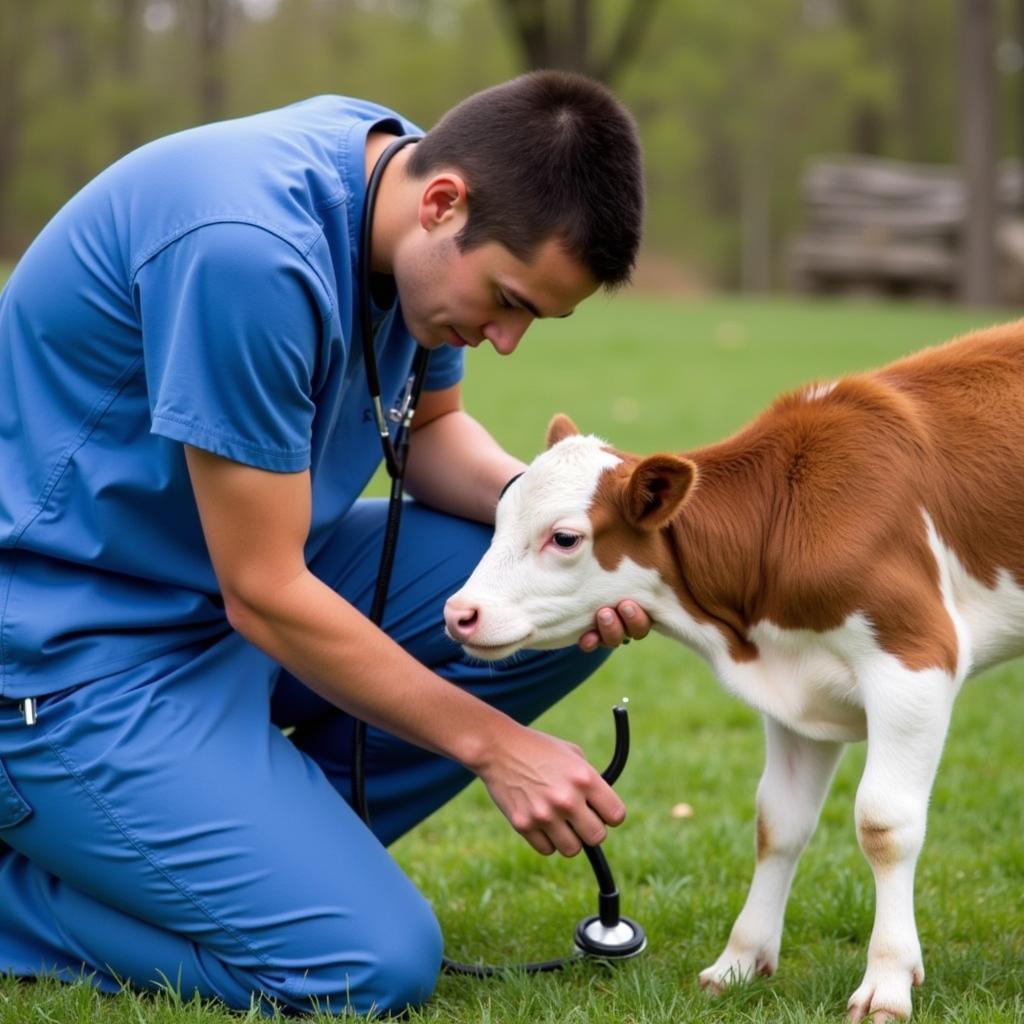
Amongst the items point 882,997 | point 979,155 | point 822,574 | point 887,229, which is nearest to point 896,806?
point 882,997

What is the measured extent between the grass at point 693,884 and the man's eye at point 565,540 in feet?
2.91

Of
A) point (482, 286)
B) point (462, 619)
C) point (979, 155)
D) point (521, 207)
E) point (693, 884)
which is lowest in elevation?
point (979, 155)

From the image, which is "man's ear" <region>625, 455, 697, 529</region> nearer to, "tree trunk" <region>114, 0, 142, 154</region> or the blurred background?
the blurred background

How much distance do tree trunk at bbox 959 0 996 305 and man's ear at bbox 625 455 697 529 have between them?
20.9 m

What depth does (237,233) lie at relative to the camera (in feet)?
Answer: 9.66

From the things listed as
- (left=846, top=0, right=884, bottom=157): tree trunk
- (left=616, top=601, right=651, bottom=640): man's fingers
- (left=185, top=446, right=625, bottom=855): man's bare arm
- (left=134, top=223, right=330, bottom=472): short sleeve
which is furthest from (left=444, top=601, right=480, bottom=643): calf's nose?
(left=846, top=0, right=884, bottom=157): tree trunk

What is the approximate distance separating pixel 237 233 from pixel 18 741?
1.13 meters

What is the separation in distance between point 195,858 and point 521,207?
1453mm

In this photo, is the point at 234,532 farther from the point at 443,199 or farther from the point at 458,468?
the point at 458,468

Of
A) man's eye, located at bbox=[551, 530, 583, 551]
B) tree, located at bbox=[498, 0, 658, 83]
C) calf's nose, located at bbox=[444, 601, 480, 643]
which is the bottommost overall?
tree, located at bbox=[498, 0, 658, 83]

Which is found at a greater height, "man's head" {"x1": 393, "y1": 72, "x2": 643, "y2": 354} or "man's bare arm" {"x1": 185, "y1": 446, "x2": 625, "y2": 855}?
"man's head" {"x1": 393, "y1": 72, "x2": 643, "y2": 354}

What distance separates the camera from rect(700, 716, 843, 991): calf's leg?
131 inches

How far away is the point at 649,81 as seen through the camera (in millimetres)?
37438

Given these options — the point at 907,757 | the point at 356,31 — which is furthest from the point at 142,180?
the point at 356,31
